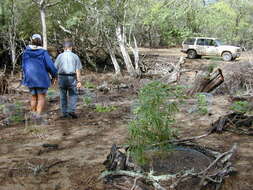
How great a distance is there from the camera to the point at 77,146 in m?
5.15

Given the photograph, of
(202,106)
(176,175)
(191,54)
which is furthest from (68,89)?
(191,54)

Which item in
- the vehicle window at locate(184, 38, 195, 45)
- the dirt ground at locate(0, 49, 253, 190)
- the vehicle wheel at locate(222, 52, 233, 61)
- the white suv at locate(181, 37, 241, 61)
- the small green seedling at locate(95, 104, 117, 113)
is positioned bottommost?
the dirt ground at locate(0, 49, 253, 190)

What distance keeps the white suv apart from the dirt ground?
624 inches

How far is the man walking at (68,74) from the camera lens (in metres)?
6.81

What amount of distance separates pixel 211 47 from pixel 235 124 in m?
19.0

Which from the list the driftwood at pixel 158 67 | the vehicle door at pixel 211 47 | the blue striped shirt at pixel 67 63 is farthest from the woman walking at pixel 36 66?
the vehicle door at pixel 211 47

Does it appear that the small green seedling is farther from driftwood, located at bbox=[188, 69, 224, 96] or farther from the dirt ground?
driftwood, located at bbox=[188, 69, 224, 96]

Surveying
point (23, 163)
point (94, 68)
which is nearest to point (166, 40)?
point (94, 68)

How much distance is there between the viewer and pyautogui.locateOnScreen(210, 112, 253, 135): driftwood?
5676 millimetres

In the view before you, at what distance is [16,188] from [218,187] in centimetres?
221

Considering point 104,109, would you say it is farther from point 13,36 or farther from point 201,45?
point 201,45

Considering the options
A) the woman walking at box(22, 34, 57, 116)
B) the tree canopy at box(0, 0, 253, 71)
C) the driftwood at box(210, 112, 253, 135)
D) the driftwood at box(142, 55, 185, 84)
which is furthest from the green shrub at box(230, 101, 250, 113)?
the driftwood at box(142, 55, 185, 84)

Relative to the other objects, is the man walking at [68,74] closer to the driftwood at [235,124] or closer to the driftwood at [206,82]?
the driftwood at [235,124]

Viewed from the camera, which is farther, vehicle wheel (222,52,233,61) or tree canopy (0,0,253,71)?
vehicle wheel (222,52,233,61)
